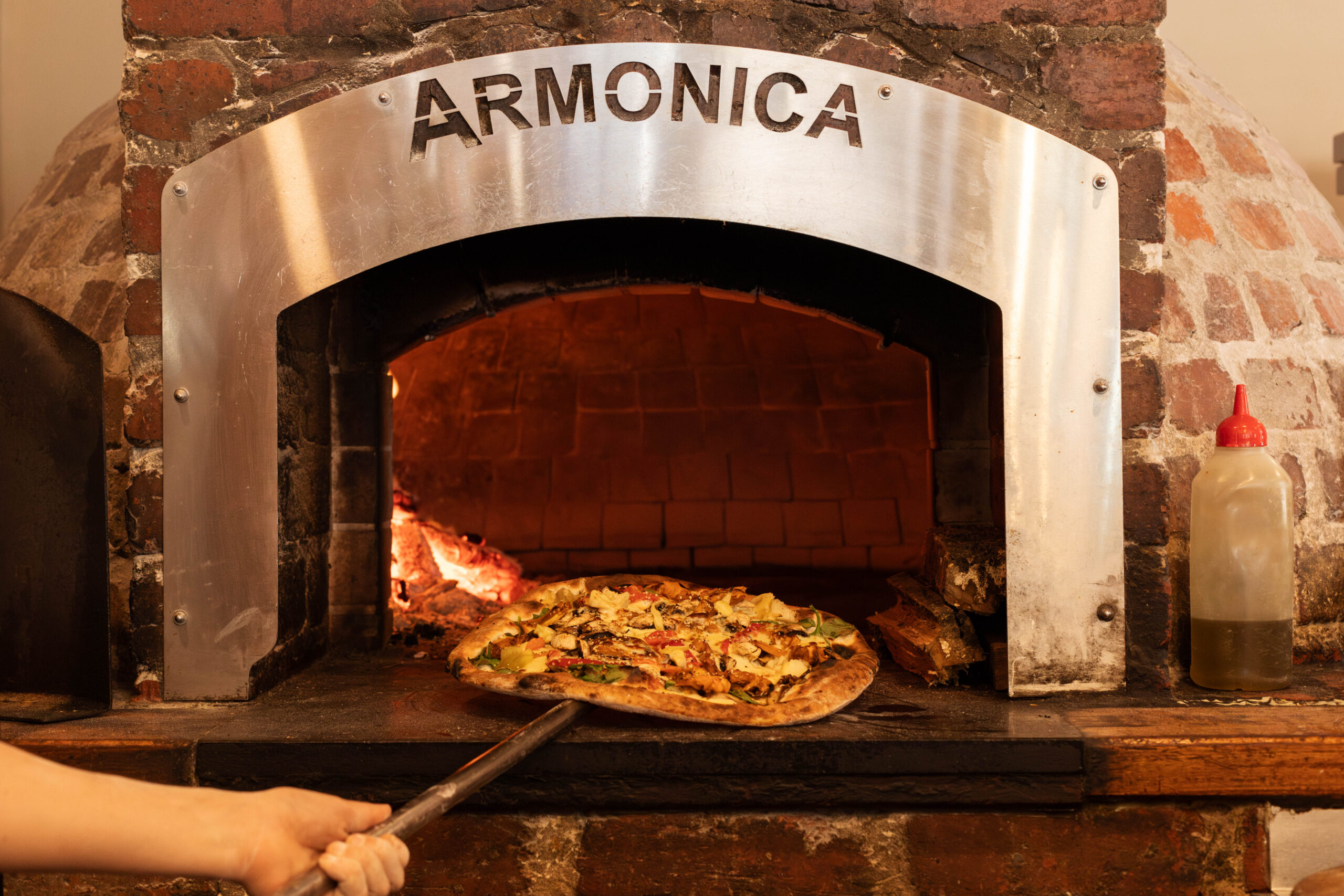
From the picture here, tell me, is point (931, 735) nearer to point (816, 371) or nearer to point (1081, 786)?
point (1081, 786)

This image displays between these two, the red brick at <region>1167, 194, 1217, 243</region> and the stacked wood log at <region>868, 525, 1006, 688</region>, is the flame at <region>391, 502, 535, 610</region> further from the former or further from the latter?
the red brick at <region>1167, 194, 1217, 243</region>

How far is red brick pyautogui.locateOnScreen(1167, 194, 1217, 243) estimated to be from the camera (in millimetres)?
1913

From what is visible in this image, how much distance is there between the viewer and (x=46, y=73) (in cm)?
301

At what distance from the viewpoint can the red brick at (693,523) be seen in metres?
2.64

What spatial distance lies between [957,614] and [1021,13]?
111 cm

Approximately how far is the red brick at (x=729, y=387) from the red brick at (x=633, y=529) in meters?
0.38

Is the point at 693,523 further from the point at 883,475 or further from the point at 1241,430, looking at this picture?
the point at 1241,430

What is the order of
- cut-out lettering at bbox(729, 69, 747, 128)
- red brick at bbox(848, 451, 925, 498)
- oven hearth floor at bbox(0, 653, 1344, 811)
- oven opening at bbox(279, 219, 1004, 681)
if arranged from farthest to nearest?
1. red brick at bbox(848, 451, 925, 498)
2. oven opening at bbox(279, 219, 1004, 681)
3. cut-out lettering at bbox(729, 69, 747, 128)
4. oven hearth floor at bbox(0, 653, 1344, 811)

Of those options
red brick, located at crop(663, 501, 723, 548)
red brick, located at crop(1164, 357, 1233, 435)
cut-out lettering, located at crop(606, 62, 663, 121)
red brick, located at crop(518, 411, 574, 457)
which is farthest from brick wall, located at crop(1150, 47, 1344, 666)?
red brick, located at crop(518, 411, 574, 457)

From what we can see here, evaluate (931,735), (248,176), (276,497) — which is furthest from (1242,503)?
(248,176)

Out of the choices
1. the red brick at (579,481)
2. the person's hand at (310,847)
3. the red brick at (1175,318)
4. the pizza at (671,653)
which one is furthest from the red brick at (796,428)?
the person's hand at (310,847)

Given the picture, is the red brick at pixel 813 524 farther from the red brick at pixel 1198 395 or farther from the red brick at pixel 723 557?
the red brick at pixel 1198 395

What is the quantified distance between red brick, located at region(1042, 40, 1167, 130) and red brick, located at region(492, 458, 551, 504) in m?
1.68

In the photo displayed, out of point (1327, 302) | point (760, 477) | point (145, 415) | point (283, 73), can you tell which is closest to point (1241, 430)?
point (1327, 302)
